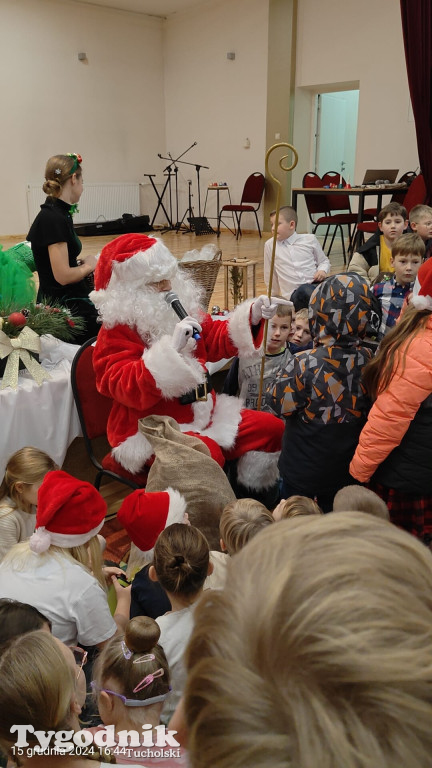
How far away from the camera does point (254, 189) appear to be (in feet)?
33.9

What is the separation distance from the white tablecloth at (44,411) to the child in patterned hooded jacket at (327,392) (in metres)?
0.91

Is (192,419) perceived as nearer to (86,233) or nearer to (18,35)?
(86,233)

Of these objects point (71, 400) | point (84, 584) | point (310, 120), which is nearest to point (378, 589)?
point (84, 584)

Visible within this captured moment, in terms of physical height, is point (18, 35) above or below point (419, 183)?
above

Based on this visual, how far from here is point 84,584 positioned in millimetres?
1496

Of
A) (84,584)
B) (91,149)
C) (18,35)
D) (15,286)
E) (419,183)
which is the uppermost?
(18,35)

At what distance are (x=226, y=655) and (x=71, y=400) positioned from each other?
7.24 feet

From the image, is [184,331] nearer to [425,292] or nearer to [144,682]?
[425,292]

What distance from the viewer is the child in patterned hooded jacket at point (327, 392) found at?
1.96 m

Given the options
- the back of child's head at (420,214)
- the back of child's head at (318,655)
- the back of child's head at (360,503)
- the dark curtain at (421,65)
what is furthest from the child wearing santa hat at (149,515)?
the dark curtain at (421,65)

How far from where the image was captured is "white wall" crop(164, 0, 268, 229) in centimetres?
1041

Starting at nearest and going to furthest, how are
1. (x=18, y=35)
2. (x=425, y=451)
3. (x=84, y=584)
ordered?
(x=84, y=584)
(x=425, y=451)
(x=18, y=35)

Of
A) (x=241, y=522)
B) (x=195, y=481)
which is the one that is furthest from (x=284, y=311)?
(x=241, y=522)

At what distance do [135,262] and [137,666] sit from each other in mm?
1534
